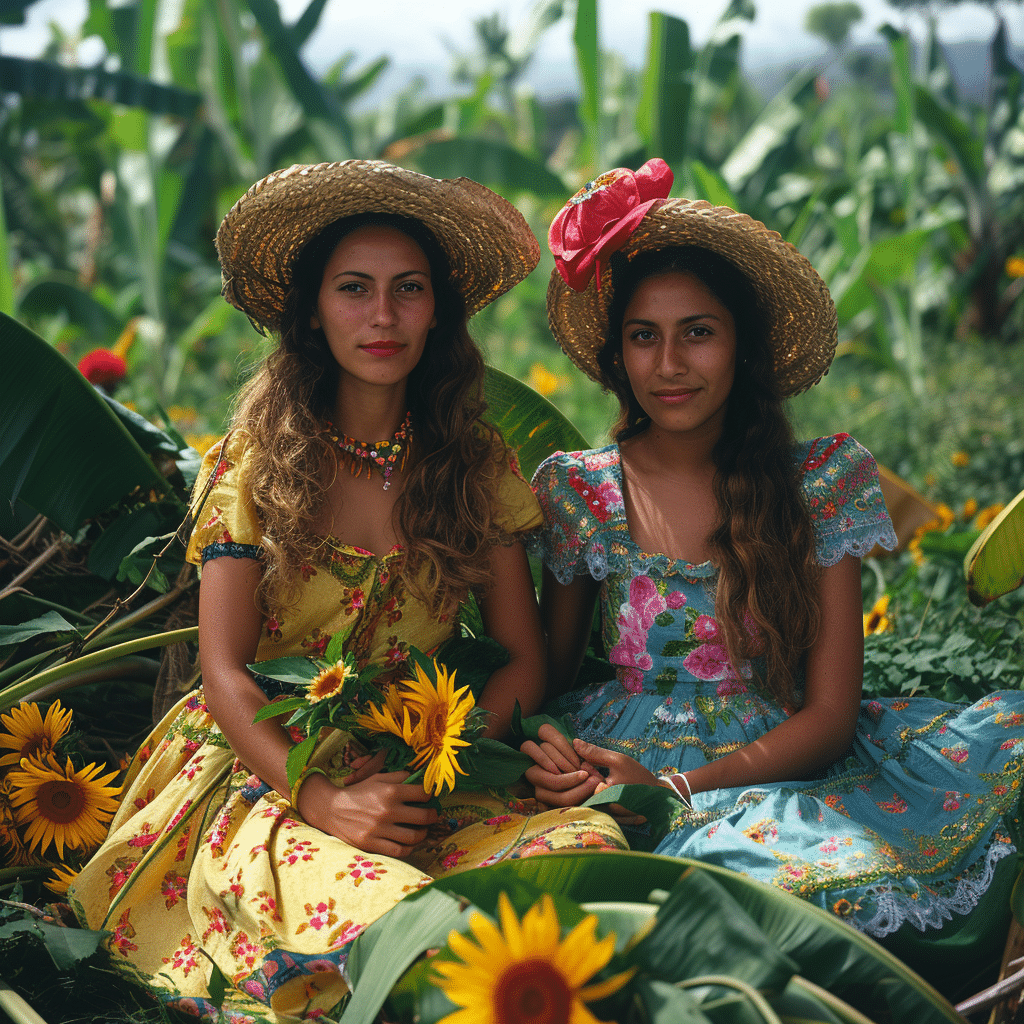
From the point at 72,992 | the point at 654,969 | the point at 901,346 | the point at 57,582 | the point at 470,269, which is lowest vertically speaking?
the point at 72,992

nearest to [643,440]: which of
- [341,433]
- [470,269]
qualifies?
[470,269]

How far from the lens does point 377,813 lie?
5.08 feet

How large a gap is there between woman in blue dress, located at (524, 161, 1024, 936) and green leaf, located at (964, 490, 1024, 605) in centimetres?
18

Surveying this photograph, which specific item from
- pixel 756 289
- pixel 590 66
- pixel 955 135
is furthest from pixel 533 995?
pixel 955 135

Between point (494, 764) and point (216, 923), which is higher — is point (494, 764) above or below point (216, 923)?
above

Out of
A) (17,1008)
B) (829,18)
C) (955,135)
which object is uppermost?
(829,18)

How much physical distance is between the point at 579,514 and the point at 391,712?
0.69 meters

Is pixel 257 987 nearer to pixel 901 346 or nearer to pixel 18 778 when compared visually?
pixel 18 778

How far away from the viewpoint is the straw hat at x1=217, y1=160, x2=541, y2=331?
178 centimetres

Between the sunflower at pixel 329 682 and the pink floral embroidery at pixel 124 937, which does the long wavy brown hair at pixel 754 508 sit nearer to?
the sunflower at pixel 329 682

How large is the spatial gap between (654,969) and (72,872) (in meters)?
1.23

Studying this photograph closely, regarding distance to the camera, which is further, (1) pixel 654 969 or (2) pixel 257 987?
(2) pixel 257 987

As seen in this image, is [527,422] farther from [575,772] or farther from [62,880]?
[62,880]

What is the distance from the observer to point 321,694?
1.46m
